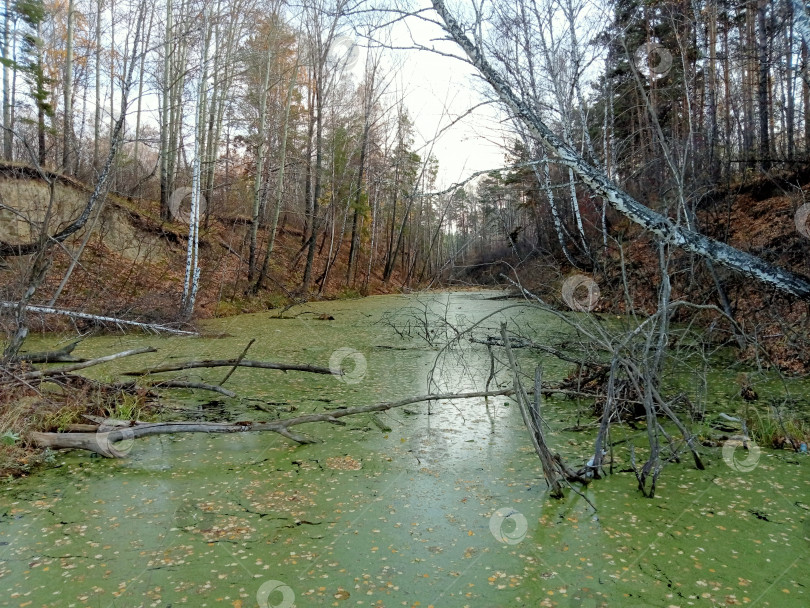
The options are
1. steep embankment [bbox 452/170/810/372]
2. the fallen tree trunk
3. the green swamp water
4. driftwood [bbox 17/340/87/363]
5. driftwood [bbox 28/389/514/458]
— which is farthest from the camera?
steep embankment [bbox 452/170/810/372]

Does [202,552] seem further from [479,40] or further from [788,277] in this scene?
[788,277]

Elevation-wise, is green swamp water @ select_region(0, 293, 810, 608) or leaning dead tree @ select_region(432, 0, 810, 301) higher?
leaning dead tree @ select_region(432, 0, 810, 301)

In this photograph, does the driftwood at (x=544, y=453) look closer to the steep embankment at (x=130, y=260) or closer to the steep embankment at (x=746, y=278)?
the steep embankment at (x=746, y=278)

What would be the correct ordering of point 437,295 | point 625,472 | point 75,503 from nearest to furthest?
point 75,503 → point 625,472 → point 437,295

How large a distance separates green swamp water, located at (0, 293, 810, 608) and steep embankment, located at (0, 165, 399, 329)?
4.62 m

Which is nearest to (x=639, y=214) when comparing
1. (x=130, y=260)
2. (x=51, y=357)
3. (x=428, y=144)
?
(x=428, y=144)

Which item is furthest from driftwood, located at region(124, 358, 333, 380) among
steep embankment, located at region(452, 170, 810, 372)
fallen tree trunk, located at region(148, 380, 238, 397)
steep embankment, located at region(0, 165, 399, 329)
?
steep embankment, located at region(0, 165, 399, 329)

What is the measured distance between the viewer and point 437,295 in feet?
65.8

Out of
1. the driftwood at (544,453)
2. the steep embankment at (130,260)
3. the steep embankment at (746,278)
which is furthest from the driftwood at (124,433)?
the steep embankment at (130,260)

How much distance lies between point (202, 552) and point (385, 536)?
0.72m

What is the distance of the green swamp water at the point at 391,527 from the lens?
190cm

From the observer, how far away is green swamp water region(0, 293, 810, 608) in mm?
1896

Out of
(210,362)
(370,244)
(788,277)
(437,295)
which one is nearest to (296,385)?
(210,362)

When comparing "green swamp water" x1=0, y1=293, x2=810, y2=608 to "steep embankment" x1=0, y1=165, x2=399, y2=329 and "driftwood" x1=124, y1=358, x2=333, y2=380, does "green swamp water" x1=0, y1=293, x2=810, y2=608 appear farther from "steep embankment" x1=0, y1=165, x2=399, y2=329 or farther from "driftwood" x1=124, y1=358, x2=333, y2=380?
"steep embankment" x1=0, y1=165, x2=399, y2=329
